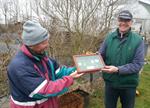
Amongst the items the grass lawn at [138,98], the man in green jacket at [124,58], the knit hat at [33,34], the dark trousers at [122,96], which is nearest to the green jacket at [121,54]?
the man in green jacket at [124,58]

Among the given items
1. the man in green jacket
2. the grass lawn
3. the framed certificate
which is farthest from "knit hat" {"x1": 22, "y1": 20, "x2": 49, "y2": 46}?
the grass lawn

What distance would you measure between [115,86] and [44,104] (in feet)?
4.20

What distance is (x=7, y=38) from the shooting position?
244 inches

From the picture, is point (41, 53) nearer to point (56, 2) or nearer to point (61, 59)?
point (61, 59)

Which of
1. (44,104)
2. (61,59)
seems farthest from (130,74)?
(61,59)

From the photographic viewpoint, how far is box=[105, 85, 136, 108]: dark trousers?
3688mm

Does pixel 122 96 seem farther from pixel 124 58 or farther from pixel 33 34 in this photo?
pixel 33 34

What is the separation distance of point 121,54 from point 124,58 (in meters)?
0.06

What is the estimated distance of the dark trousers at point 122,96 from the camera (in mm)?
3688

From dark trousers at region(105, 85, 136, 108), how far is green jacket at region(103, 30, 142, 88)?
0.35ft

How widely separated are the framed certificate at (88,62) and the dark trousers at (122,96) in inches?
21.4

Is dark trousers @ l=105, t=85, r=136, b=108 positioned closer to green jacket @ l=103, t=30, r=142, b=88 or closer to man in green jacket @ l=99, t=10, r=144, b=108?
man in green jacket @ l=99, t=10, r=144, b=108

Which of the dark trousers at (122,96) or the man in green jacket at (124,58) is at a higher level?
the man in green jacket at (124,58)

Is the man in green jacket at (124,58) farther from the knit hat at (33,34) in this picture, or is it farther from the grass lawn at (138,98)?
the grass lawn at (138,98)
